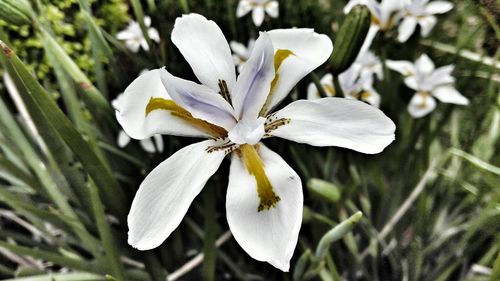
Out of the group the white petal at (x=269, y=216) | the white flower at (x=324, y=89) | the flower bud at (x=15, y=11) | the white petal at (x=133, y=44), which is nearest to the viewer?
the white petal at (x=269, y=216)

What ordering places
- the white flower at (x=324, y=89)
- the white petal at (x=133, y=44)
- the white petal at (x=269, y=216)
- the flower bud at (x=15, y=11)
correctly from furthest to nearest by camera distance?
the white petal at (x=133, y=44) < the white flower at (x=324, y=89) < the flower bud at (x=15, y=11) < the white petal at (x=269, y=216)

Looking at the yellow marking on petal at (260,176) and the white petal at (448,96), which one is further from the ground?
the yellow marking on petal at (260,176)

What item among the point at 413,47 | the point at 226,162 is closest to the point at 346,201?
the point at 226,162

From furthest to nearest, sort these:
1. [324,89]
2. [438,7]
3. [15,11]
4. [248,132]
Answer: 1. [438,7]
2. [324,89]
3. [15,11]
4. [248,132]

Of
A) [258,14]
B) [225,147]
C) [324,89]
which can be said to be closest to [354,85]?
[324,89]

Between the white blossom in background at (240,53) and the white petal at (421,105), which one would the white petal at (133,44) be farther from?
the white petal at (421,105)

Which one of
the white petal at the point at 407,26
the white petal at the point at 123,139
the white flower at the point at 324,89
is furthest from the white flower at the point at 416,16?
the white petal at the point at 123,139

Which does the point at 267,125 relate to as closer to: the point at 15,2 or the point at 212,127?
the point at 212,127

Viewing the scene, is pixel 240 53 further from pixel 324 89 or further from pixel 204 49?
pixel 204 49
